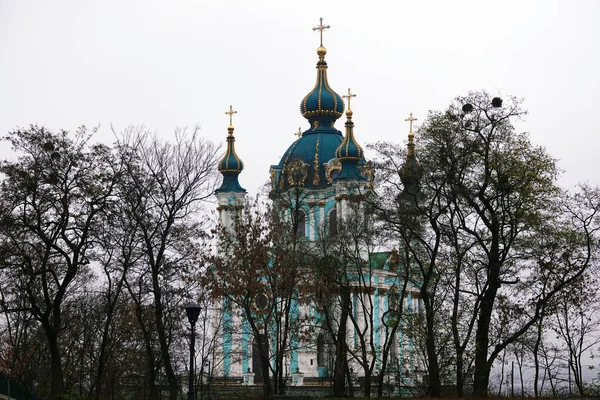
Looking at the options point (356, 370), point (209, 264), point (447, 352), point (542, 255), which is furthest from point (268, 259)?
point (356, 370)

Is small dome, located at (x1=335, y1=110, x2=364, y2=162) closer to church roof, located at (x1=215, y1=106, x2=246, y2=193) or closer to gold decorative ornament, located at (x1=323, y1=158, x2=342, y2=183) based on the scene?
gold decorative ornament, located at (x1=323, y1=158, x2=342, y2=183)

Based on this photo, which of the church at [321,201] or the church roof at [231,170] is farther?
the church roof at [231,170]

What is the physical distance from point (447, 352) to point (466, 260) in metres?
3.16

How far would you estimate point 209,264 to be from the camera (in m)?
33.7

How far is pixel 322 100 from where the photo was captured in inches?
2299

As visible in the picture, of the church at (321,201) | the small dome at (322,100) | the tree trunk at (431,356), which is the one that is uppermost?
the small dome at (322,100)

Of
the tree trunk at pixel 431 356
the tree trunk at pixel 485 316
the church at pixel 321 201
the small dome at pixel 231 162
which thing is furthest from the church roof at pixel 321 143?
the tree trunk at pixel 485 316

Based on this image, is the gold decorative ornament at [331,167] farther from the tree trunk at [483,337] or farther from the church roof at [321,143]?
the tree trunk at [483,337]

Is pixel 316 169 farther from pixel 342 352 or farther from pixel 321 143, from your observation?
pixel 342 352

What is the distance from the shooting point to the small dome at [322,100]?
5838 cm

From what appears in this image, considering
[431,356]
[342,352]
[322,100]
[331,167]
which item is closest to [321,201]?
[331,167]

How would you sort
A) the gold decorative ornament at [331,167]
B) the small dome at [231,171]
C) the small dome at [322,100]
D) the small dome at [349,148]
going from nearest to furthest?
the small dome at [349,148] < the gold decorative ornament at [331,167] < the small dome at [322,100] < the small dome at [231,171]

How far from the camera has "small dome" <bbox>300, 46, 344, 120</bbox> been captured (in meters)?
58.4

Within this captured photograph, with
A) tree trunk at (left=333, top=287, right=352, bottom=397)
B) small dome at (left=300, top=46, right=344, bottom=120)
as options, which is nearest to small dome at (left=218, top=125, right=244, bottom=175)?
small dome at (left=300, top=46, right=344, bottom=120)
